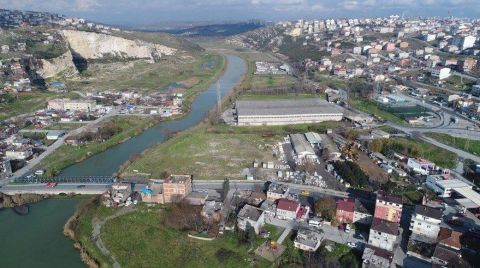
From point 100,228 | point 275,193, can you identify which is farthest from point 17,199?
point 275,193

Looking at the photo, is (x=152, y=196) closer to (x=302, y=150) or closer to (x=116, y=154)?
(x=116, y=154)

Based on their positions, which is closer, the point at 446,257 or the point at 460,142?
the point at 446,257

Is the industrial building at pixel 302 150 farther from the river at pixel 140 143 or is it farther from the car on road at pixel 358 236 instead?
the river at pixel 140 143

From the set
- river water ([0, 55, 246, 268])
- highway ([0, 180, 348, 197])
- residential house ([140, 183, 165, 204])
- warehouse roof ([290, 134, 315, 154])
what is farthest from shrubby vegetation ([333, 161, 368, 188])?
river water ([0, 55, 246, 268])

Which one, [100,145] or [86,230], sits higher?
[100,145]

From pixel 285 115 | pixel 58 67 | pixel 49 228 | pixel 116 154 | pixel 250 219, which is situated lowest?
pixel 49 228

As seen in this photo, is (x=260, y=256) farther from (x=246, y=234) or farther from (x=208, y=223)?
(x=208, y=223)

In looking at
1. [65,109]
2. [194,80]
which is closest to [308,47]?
[194,80]
